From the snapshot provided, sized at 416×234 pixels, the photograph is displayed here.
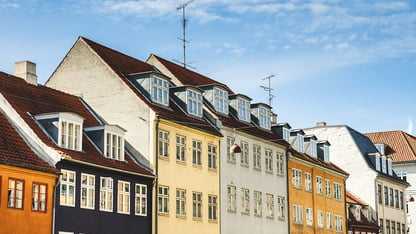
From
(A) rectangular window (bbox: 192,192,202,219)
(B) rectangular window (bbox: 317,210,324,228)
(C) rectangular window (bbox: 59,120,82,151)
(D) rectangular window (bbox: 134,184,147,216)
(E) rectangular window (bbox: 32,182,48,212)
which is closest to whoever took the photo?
(E) rectangular window (bbox: 32,182,48,212)

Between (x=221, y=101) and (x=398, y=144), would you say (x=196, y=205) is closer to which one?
(x=221, y=101)

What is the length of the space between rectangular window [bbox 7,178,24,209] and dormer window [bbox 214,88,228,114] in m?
19.2

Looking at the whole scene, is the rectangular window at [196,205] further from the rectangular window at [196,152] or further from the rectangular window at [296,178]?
the rectangular window at [296,178]

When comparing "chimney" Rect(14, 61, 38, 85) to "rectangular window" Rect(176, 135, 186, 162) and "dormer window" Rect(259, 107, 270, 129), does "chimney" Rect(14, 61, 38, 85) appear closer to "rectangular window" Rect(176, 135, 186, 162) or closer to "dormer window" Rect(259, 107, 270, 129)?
"rectangular window" Rect(176, 135, 186, 162)

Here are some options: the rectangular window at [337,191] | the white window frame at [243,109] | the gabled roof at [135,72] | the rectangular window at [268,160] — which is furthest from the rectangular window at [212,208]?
the rectangular window at [337,191]

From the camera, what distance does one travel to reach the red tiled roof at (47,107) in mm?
35156

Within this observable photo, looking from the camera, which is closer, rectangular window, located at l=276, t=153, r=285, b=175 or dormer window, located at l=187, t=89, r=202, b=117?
dormer window, located at l=187, t=89, r=202, b=117

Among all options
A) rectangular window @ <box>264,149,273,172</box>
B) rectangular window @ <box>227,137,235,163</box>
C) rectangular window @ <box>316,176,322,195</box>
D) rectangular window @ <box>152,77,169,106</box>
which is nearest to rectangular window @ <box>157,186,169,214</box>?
rectangular window @ <box>152,77,169,106</box>

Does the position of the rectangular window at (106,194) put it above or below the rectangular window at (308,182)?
below

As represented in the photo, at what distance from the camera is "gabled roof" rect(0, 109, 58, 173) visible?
105 ft

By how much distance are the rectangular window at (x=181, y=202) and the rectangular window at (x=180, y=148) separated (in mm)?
1736

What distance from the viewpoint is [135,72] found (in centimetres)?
4516

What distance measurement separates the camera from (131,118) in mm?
41906

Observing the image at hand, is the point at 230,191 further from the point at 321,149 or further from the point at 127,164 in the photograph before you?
the point at 321,149
